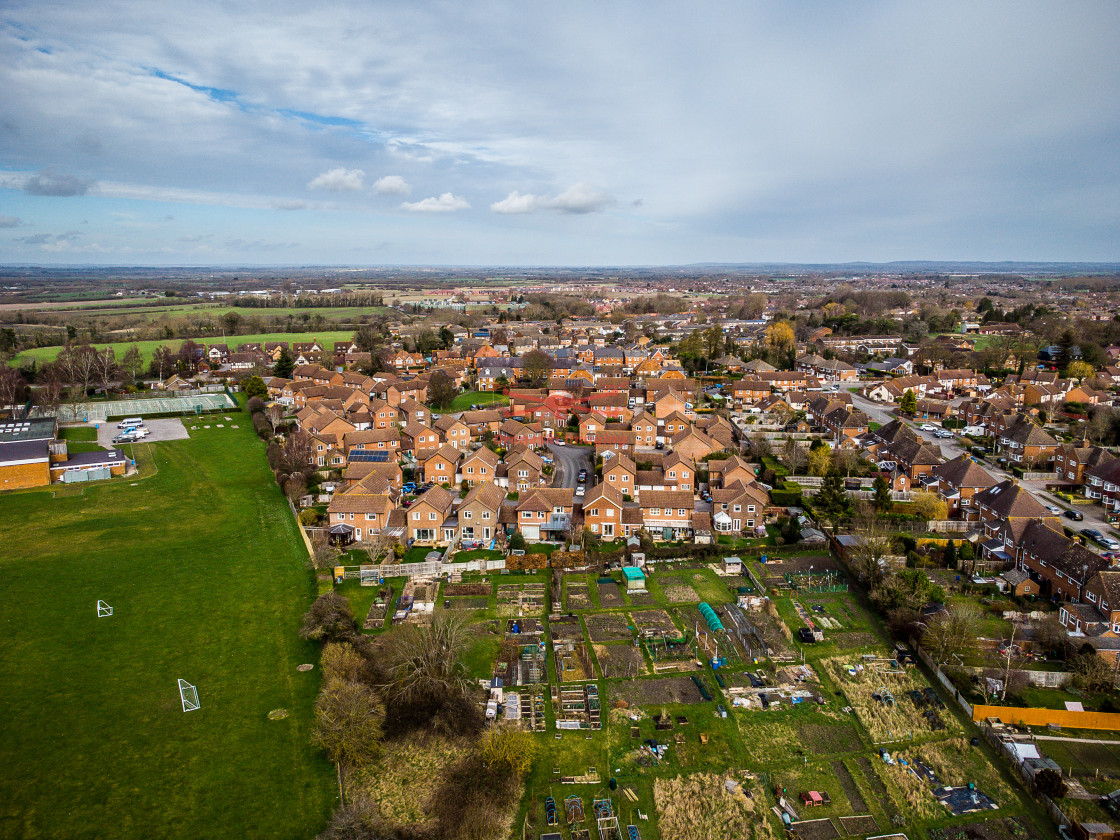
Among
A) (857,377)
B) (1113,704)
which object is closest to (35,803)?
(1113,704)

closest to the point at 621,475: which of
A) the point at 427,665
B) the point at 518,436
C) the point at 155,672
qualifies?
the point at 518,436

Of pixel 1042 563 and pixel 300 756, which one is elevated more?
pixel 1042 563

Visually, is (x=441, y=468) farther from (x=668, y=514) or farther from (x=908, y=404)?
(x=908, y=404)

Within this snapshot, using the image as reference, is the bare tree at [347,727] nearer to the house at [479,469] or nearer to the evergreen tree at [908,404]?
the house at [479,469]

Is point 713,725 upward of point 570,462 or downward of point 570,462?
downward

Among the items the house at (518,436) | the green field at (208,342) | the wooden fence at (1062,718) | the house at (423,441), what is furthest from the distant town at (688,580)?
the green field at (208,342)

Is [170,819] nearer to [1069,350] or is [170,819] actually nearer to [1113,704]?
[1113,704]

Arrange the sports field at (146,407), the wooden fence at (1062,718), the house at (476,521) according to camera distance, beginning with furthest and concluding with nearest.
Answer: the sports field at (146,407) < the house at (476,521) < the wooden fence at (1062,718)
